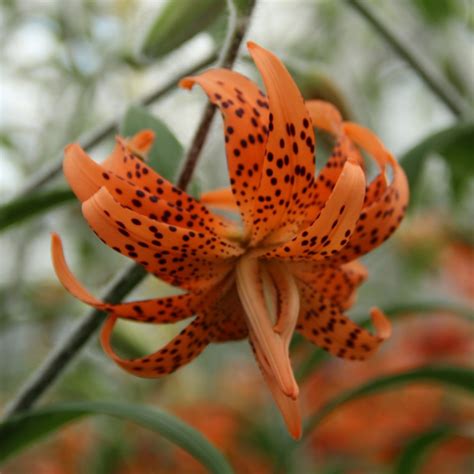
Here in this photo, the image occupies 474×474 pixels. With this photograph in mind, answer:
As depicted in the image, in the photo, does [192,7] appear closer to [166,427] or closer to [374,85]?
[166,427]

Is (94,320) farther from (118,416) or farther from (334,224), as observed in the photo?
(334,224)

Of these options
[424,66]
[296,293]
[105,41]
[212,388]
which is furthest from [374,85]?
[296,293]

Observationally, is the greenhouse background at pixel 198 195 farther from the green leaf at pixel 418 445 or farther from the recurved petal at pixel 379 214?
the recurved petal at pixel 379 214

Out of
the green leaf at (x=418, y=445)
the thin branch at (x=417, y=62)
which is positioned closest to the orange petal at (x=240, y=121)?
the thin branch at (x=417, y=62)

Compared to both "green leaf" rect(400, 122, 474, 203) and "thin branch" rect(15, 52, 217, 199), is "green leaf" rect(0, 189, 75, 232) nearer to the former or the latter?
"thin branch" rect(15, 52, 217, 199)

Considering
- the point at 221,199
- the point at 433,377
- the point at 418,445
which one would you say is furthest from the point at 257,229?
the point at 418,445

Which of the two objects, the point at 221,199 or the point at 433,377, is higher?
the point at 221,199

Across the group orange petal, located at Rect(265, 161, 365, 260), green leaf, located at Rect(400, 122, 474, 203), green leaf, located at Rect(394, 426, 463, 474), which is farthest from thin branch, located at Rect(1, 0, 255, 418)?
green leaf, located at Rect(394, 426, 463, 474)
